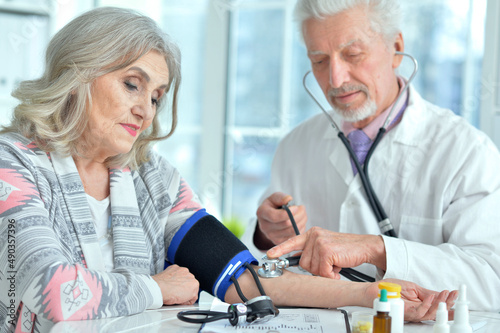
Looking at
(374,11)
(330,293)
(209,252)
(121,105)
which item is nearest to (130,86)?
(121,105)

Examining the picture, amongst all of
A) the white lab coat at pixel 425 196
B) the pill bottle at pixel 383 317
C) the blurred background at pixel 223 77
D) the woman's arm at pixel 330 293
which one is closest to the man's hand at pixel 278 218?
the white lab coat at pixel 425 196

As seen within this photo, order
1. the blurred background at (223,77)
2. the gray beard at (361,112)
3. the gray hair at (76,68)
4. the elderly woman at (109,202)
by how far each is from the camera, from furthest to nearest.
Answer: the blurred background at (223,77)
the gray beard at (361,112)
the gray hair at (76,68)
the elderly woman at (109,202)

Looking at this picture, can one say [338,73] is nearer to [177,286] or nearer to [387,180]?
[387,180]

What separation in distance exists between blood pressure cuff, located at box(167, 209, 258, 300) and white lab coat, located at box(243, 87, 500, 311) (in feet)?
1.32

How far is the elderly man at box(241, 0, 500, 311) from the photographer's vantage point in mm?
1422

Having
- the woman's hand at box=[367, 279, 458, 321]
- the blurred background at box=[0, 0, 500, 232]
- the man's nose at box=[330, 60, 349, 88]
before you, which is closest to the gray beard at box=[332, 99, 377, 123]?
the man's nose at box=[330, 60, 349, 88]

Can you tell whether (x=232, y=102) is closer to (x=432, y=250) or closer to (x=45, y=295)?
(x=432, y=250)

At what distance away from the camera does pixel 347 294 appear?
1.25 metres

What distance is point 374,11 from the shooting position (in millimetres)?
1723

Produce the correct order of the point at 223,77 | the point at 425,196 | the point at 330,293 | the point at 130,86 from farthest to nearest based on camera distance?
the point at 223,77, the point at 425,196, the point at 130,86, the point at 330,293

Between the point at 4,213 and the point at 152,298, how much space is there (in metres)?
0.36

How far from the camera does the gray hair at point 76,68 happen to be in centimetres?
135

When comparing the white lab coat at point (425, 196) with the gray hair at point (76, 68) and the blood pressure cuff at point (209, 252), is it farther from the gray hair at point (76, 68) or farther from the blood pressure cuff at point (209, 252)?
the gray hair at point (76, 68)

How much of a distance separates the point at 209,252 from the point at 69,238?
356 mm
